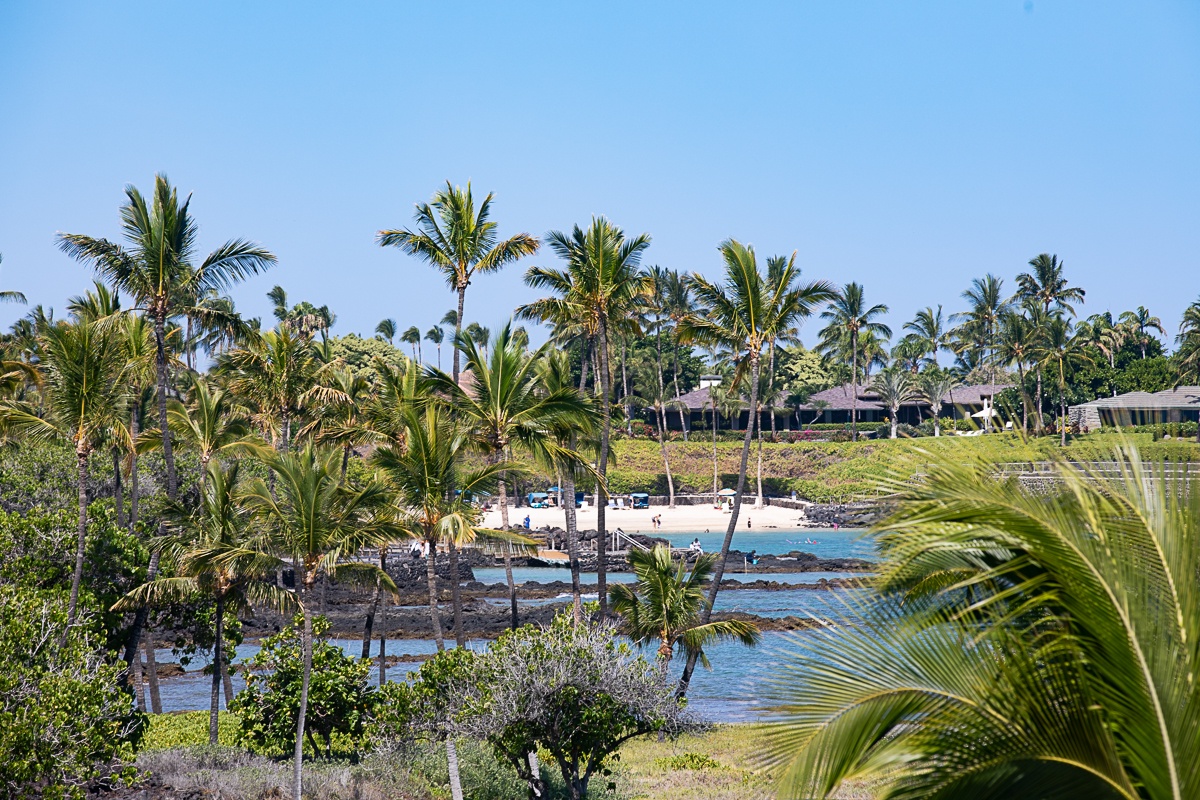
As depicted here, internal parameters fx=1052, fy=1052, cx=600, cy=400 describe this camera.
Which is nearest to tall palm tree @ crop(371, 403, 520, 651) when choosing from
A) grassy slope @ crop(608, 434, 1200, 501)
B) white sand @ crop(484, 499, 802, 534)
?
white sand @ crop(484, 499, 802, 534)

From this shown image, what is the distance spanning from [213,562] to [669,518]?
64215 mm

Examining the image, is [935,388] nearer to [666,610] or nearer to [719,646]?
[719,646]

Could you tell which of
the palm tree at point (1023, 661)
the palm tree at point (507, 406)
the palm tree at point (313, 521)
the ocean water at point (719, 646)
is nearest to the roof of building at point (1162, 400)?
the ocean water at point (719, 646)

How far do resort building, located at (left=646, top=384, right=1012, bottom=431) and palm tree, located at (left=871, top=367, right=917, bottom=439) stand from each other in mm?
1748

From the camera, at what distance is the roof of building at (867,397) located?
103m

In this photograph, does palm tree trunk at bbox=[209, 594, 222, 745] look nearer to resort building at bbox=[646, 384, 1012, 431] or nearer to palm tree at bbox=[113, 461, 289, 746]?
palm tree at bbox=[113, 461, 289, 746]

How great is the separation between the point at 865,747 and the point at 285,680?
55.5 feet

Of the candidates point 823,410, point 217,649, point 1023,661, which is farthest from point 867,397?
point 1023,661

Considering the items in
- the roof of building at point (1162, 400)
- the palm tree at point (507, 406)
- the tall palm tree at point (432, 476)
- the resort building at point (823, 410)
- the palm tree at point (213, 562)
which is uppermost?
the resort building at point (823, 410)

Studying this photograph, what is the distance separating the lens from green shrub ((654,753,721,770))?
23.1 m

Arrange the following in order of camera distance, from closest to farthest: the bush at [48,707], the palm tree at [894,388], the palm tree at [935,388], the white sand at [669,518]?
the bush at [48,707]
the white sand at [669,518]
the palm tree at [935,388]
the palm tree at [894,388]

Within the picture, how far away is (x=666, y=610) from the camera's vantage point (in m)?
26.1

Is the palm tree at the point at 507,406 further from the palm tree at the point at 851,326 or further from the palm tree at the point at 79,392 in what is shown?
the palm tree at the point at 851,326

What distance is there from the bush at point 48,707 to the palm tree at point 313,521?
345 centimetres
